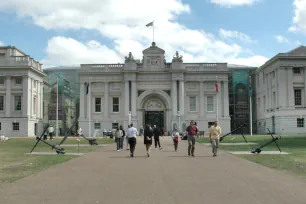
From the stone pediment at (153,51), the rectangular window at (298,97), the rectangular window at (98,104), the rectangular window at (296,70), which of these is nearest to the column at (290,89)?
the rectangular window at (296,70)

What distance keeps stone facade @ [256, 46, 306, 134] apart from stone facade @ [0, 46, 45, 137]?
41.1 m

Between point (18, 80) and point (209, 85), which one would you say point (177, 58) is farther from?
point (18, 80)

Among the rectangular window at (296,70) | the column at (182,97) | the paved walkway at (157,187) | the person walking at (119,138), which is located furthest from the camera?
the column at (182,97)

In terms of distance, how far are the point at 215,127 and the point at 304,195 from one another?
13259 mm

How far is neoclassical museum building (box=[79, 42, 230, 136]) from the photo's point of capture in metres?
69.8

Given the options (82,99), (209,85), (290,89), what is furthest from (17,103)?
(290,89)

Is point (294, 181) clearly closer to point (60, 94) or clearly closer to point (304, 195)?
point (304, 195)

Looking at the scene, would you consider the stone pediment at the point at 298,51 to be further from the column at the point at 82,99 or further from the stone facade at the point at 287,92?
the column at the point at 82,99

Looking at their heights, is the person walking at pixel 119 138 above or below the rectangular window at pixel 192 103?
below

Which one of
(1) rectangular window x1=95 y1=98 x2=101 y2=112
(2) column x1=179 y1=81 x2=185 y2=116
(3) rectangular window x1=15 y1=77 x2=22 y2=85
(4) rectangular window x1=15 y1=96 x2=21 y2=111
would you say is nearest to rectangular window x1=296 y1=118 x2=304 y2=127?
(2) column x1=179 y1=81 x2=185 y2=116

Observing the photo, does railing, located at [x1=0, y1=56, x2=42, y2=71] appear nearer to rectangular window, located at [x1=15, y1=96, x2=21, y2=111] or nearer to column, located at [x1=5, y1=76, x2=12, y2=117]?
column, located at [x1=5, y1=76, x2=12, y2=117]

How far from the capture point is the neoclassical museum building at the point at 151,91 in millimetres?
69812

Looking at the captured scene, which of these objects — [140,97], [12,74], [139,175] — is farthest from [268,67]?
[139,175]

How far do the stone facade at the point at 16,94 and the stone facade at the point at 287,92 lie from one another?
41060mm
